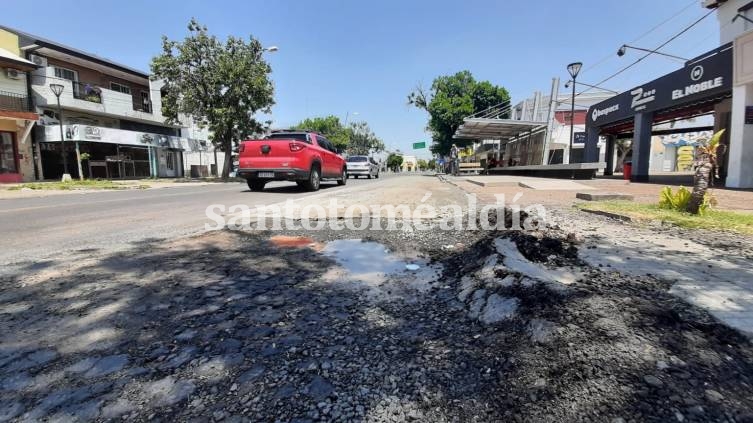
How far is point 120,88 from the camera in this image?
29234mm

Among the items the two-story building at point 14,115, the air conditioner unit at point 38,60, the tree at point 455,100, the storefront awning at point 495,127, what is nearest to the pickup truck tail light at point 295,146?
the storefront awning at point 495,127

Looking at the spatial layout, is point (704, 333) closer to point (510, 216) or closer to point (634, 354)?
point (634, 354)

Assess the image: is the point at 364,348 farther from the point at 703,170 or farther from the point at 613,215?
the point at 703,170

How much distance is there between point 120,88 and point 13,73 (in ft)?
27.4

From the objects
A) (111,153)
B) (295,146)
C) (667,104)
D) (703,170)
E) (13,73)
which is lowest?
(703,170)

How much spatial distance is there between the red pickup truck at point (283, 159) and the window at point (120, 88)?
79.2 feet

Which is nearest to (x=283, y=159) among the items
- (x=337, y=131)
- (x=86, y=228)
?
(x=86, y=228)

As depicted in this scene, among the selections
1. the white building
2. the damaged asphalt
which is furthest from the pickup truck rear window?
the white building

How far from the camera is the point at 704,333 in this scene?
1960 mm

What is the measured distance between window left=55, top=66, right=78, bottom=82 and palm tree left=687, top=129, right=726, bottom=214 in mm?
31092

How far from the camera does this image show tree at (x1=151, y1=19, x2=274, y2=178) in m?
22.5

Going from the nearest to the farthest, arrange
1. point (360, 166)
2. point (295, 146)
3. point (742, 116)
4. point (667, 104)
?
point (295, 146), point (742, 116), point (667, 104), point (360, 166)

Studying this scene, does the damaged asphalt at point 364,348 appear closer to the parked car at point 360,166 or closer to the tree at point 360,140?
the parked car at point 360,166

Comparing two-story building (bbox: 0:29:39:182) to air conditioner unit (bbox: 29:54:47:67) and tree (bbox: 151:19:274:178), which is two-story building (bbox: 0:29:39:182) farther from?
tree (bbox: 151:19:274:178)
